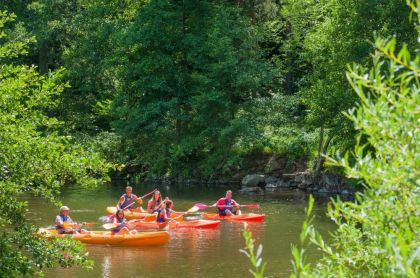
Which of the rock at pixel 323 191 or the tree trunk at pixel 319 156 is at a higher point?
the tree trunk at pixel 319 156

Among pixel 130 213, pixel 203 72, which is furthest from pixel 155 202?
pixel 203 72

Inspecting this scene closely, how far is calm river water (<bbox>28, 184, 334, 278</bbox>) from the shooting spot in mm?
15078

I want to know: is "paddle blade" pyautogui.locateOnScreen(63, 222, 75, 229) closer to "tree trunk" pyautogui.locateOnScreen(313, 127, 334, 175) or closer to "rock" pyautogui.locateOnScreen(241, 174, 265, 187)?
"tree trunk" pyautogui.locateOnScreen(313, 127, 334, 175)

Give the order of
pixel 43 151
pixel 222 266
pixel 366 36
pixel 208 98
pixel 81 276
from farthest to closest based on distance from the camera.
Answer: pixel 208 98 < pixel 366 36 < pixel 222 266 < pixel 81 276 < pixel 43 151

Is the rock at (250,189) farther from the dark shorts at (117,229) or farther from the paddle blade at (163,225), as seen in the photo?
the dark shorts at (117,229)

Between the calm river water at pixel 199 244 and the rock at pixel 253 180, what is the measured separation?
2418mm

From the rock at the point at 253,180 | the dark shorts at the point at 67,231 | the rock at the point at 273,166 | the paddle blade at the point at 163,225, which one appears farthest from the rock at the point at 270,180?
the dark shorts at the point at 67,231

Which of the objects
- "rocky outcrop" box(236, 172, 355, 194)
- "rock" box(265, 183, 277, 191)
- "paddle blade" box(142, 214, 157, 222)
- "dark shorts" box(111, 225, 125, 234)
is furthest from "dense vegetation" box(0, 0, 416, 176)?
"dark shorts" box(111, 225, 125, 234)

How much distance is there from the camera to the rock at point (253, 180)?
30.6 m

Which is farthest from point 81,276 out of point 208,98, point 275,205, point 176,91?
point 176,91

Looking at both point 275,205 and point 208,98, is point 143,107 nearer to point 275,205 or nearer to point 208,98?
point 208,98

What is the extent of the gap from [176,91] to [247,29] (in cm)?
403

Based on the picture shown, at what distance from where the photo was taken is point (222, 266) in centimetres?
1553

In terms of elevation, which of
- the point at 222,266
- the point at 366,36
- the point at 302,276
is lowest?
the point at 222,266
